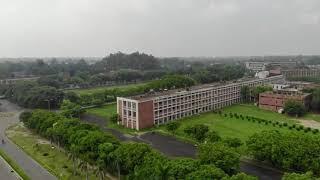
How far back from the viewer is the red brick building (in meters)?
70.6

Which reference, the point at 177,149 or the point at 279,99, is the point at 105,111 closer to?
the point at 177,149

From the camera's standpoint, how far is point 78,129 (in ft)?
146

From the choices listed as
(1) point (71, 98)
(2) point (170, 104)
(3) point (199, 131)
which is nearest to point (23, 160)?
(3) point (199, 131)

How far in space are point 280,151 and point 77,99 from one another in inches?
2285

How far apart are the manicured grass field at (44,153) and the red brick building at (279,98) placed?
4543 cm

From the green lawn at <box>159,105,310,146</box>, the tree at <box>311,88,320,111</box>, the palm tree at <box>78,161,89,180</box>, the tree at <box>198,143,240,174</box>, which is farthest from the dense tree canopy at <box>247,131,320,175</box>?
the tree at <box>311,88,320,111</box>

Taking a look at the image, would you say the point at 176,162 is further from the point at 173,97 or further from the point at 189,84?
the point at 189,84

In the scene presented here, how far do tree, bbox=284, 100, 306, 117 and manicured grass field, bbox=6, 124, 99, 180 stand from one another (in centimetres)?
4312

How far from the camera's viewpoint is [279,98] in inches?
2830

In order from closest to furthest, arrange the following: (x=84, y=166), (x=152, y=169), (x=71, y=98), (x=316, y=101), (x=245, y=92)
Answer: (x=152, y=169) → (x=84, y=166) → (x=316, y=101) → (x=245, y=92) → (x=71, y=98)

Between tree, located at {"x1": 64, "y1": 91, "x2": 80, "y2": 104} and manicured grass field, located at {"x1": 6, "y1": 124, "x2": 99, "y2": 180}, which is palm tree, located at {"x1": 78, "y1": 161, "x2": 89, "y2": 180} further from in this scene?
tree, located at {"x1": 64, "y1": 91, "x2": 80, "y2": 104}

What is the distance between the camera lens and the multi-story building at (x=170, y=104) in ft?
195

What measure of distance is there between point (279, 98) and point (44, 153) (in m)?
47.8

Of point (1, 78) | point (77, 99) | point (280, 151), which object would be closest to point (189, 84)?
point (77, 99)
